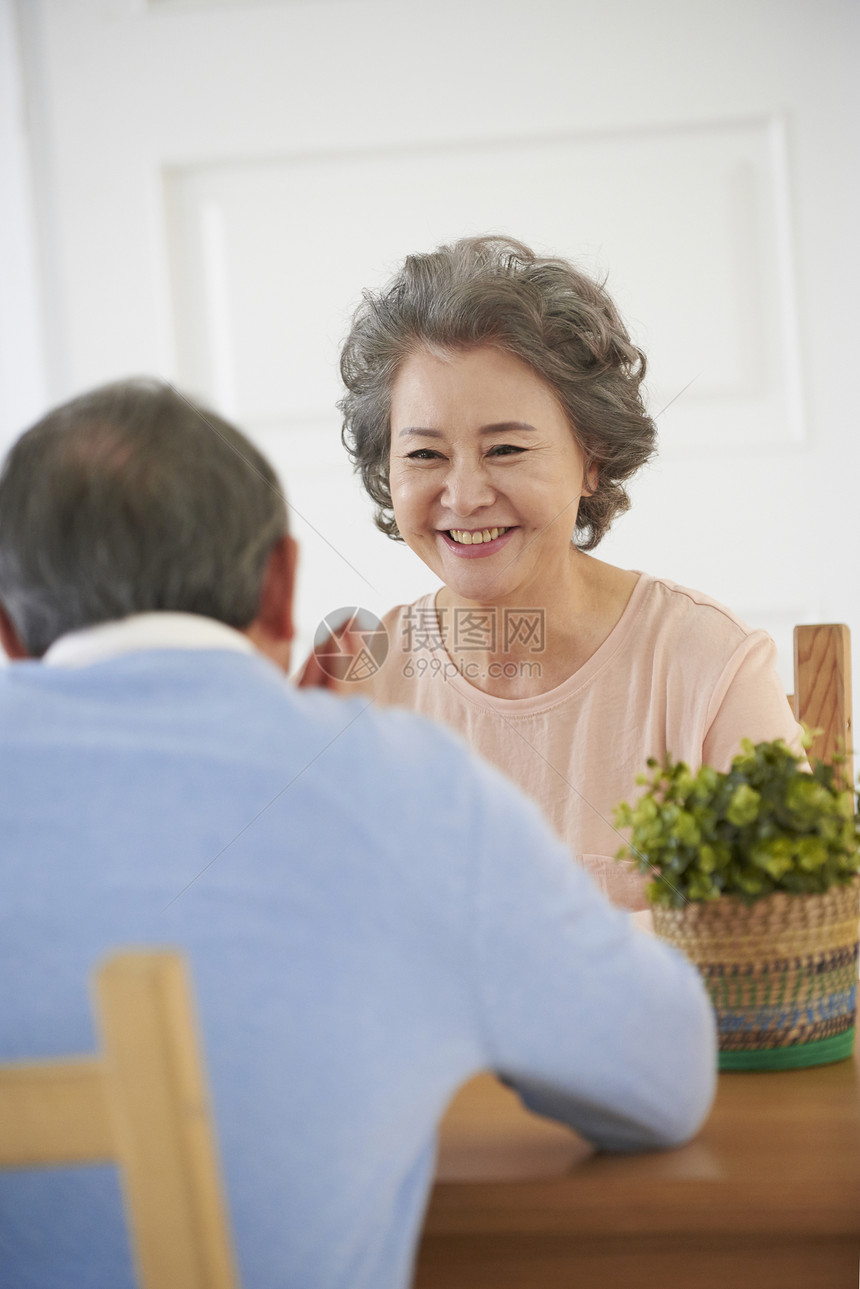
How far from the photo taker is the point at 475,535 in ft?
4.24

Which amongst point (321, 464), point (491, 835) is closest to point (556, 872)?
point (491, 835)

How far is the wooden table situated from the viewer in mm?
579

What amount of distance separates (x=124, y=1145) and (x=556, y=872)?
0.24m

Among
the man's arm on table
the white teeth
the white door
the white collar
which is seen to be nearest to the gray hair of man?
the white collar

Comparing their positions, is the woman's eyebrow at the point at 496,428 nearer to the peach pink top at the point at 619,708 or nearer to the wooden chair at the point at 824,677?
the peach pink top at the point at 619,708

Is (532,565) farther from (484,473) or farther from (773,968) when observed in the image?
(773,968)

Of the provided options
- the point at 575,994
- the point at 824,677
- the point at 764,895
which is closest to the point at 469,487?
the point at 824,677

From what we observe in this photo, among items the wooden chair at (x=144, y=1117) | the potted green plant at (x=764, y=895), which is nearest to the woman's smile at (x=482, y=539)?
the potted green plant at (x=764, y=895)

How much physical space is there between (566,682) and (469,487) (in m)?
0.23

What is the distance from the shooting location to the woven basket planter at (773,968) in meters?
0.72

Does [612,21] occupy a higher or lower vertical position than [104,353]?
higher

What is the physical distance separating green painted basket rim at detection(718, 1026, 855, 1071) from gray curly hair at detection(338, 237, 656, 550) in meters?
0.75

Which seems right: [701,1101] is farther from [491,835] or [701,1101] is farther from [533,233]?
[533,233]

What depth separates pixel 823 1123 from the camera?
0.64 m
